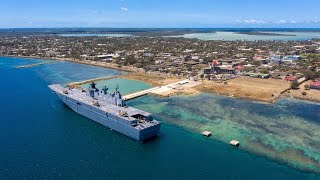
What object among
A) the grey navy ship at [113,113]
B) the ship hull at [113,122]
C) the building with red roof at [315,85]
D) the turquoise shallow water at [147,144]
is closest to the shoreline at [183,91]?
the turquoise shallow water at [147,144]

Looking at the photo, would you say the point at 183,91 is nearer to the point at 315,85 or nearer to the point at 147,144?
the point at 147,144

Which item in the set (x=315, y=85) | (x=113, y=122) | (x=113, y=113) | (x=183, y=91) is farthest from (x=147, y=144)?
(x=315, y=85)

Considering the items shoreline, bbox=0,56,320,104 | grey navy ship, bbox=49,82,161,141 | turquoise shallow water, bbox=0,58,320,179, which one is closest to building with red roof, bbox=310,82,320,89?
shoreline, bbox=0,56,320,104


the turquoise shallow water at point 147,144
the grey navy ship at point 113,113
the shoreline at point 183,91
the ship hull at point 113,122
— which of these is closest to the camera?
the turquoise shallow water at point 147,144

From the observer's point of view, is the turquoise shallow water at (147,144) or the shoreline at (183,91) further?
the shoreline at (183,91)

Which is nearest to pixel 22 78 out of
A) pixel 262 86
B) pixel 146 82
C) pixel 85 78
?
pixel 85 78

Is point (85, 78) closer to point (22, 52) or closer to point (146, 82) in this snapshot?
point (146, 82)

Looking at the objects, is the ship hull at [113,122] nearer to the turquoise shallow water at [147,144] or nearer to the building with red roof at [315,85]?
the turquoise shallow water at [147,144]

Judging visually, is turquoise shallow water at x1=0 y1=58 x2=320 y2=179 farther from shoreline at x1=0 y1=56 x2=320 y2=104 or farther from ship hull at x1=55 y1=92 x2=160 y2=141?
shoreline at x1=0 y1=56 x2=320 y2=104
